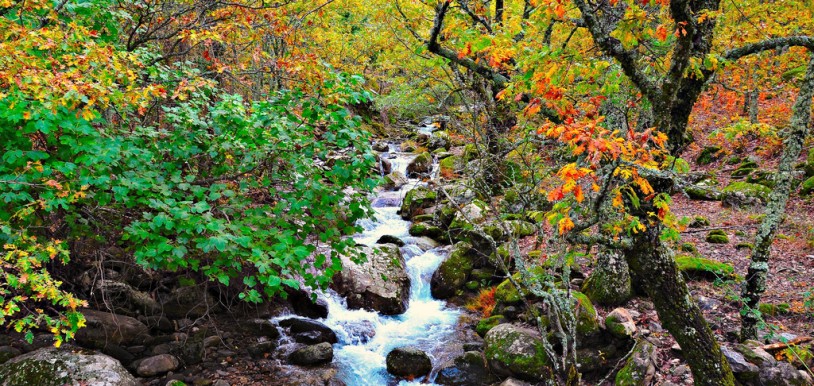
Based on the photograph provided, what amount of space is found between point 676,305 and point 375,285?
6416 mm

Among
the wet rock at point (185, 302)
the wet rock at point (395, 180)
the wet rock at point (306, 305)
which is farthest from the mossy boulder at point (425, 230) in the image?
the wet rock at point (185, 302)

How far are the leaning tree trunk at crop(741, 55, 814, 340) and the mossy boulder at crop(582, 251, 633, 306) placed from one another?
Answer: 1.73m

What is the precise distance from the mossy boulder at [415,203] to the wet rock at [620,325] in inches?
326

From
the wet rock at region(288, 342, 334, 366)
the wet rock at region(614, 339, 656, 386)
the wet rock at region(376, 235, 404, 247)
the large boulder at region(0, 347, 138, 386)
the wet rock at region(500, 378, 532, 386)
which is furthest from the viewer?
the wet rock at region(376, 235, 404, 247)

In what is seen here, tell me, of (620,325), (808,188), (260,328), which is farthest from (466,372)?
(808,188)

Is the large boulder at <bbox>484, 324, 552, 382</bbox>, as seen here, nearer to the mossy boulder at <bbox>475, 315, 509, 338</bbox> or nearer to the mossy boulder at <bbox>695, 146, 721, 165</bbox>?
the mossy boulder at <bbox>475, 315, 509, 338</bbox>

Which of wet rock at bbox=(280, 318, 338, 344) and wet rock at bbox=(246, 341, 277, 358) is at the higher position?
wet rock at bbox=(280, 318, 338, 344)

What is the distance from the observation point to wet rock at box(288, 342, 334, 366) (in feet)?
24.8

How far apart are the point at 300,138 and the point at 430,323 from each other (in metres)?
5.25

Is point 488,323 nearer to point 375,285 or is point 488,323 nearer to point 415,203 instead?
point 375,285

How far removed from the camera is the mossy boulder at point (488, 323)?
829 cm

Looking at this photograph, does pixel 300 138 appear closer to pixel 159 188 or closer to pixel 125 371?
pixel 159 188

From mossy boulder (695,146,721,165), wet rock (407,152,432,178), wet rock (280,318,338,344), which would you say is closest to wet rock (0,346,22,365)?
wet rock (280,318,338,344)

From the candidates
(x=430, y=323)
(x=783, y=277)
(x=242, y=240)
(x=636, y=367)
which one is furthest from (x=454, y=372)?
(x=783, y=277)
